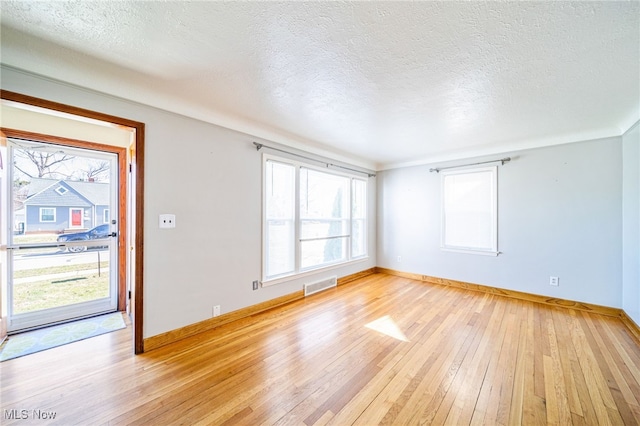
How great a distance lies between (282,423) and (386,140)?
3.43 m

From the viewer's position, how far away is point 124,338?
244 cm

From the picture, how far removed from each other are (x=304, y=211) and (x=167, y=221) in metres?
1.88

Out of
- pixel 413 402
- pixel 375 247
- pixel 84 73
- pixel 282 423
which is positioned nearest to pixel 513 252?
pixel 375 247

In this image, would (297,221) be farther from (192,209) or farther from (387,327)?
(387,327)

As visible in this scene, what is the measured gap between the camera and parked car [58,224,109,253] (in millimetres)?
2852

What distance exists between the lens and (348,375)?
6.17ft

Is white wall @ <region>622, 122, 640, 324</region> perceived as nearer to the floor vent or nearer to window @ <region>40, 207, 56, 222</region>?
the floor vent

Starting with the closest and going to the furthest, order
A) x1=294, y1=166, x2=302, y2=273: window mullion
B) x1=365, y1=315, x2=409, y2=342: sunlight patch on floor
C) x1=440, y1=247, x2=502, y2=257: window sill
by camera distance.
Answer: x1=365, y1=315, x2=409, y2=342: sunlight patch on floor, x1=294, y1=166, x2=302, y2=273: window mullion, x1=440, y1=247, x2=502, y2=257: window sill

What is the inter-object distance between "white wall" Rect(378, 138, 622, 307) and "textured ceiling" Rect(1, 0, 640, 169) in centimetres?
62

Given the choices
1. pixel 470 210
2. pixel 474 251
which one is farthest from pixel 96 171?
pixel 474 251

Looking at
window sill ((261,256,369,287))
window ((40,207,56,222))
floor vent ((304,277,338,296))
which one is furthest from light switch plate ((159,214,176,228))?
floor vent ((304,277,338,296))

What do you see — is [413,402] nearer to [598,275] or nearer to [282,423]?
[282,423]

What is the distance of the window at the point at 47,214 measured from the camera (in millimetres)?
2693

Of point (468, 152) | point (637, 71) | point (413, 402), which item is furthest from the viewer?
point (468, 152)
